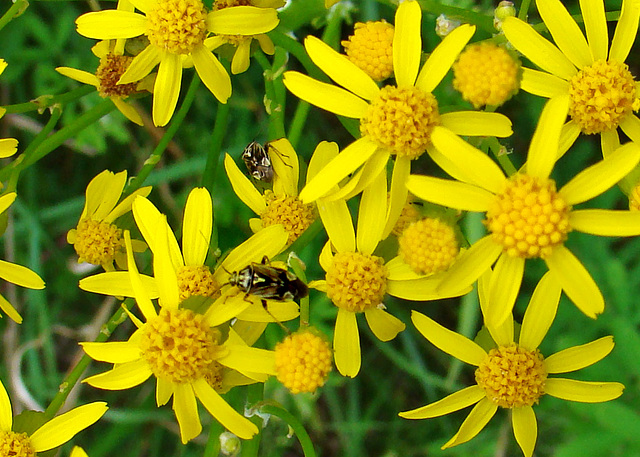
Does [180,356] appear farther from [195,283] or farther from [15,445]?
[15,445]

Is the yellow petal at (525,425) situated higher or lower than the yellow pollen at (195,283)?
lower

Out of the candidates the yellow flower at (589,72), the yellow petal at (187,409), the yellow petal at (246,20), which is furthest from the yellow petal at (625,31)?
the yellow petal at (187,409)

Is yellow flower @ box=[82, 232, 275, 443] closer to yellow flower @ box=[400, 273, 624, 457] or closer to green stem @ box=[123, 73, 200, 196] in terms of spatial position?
green stem @ box=[123, 73, 200, 196]

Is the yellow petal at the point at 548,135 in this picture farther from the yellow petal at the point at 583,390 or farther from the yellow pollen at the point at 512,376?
the yellow petal at the point at 583,390

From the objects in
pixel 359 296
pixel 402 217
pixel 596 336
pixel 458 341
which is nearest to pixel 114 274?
pixel 359 296

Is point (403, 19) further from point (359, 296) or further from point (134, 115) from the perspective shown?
point (134, 115)
